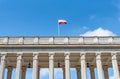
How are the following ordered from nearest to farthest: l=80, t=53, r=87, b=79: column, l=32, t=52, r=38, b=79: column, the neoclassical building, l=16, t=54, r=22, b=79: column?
1. l=32, t=52, r=38, b=79: column
2. l=16, t=54, r=22, b=79: column
3. l=80, t=53, r=87, b=79: column
4. the neoclassical building

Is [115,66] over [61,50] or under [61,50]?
under

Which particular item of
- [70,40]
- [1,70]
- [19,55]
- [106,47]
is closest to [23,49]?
[19,55]

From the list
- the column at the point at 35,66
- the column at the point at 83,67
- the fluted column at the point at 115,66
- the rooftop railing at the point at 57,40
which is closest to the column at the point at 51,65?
the column at the point at 35,66

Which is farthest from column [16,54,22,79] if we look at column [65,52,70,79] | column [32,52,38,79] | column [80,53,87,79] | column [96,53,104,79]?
column [96,53,104,79]

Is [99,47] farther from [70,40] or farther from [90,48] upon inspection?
[70,40]

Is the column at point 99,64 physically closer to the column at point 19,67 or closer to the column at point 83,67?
the column at point 83,67

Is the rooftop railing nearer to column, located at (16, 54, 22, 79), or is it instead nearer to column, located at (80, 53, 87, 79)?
column, located at (80, 53, 87, 79)

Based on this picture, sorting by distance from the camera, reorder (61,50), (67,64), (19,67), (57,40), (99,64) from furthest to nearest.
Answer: (57,40) → (61,50) → (67,64) → (99,64) → (19,67)

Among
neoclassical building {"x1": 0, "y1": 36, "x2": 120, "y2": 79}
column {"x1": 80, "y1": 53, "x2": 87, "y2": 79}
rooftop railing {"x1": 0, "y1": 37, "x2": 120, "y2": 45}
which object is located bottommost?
column {"x1": 80, "y1": 53, "x2": 87, "y2": 79}

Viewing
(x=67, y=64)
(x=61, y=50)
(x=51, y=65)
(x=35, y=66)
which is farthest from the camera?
(x=61, y=50)

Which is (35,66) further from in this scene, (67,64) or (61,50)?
(67,64)

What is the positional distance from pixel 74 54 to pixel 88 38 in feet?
18.3

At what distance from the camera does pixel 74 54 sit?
56.7m

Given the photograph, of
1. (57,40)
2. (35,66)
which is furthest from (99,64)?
(35,66)
